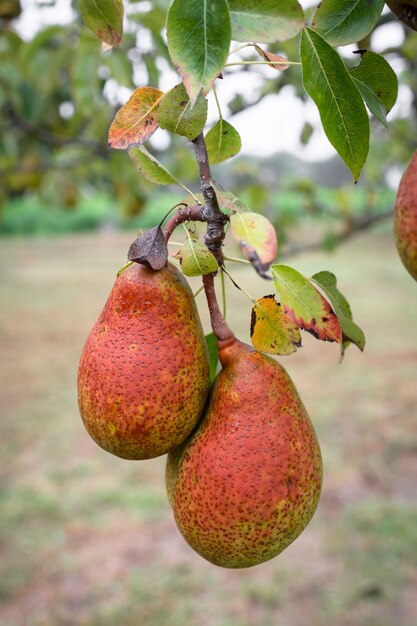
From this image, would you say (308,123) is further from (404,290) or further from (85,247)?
(85,247)

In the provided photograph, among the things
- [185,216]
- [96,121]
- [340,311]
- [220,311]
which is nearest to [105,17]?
[185,216]

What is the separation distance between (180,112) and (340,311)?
0.35 m

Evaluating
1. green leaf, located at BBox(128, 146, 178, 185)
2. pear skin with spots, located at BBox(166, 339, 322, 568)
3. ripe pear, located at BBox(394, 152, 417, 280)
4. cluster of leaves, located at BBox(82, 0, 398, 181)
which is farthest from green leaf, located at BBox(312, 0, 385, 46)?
pear skin with spots, located at BBox(166, 339, 322, 568)

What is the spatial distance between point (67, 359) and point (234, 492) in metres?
6.63

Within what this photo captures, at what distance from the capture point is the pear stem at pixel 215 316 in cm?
76

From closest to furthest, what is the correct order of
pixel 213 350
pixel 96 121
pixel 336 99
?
pixel 336 99 < pixel 213 350 < pixel 96 121

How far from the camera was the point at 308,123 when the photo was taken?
2.39m

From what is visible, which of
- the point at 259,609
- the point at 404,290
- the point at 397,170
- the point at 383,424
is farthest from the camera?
the point at 404,290

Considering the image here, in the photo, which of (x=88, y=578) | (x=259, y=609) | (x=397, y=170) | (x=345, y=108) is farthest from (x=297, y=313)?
(x=397, y=170)

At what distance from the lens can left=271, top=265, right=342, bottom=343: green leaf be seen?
70cm

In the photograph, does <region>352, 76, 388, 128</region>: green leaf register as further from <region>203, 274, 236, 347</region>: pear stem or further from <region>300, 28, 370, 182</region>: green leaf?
<region>203, 274, 236, 347</region>: pear stem

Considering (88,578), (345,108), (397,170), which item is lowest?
(88,578)

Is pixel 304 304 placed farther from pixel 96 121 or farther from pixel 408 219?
pixel 96 121

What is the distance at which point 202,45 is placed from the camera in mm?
562
